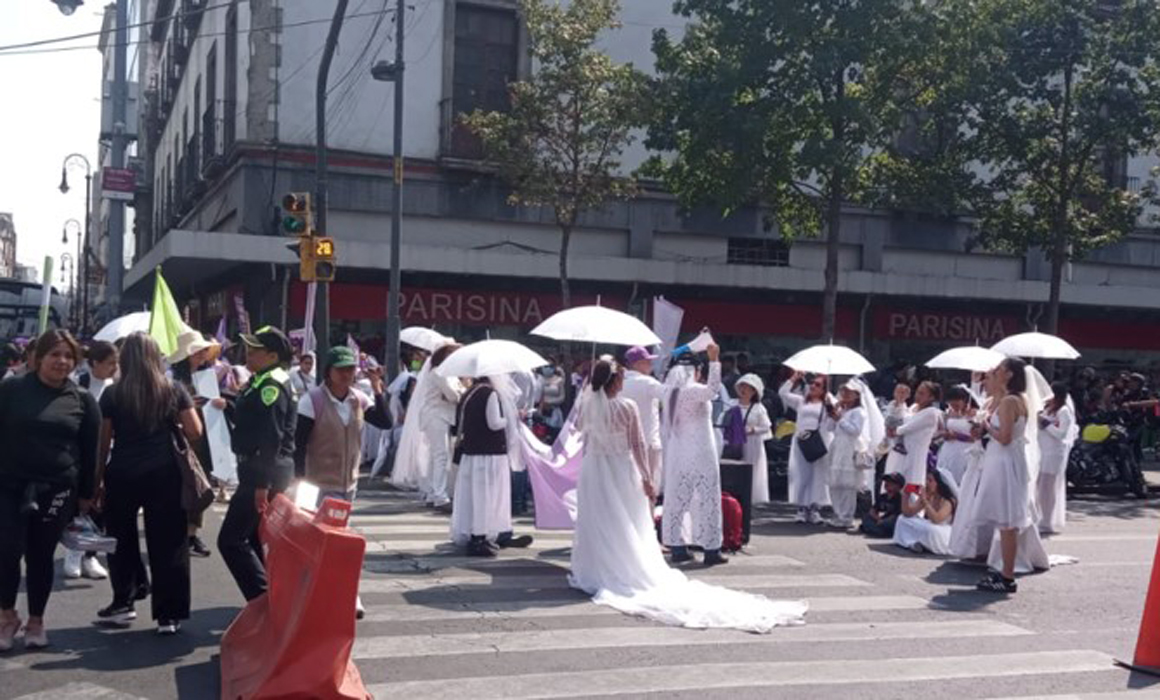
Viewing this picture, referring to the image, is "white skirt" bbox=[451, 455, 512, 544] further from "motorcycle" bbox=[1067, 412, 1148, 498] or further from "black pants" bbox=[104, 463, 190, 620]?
"motorcycle" bbox=[1067, 412, 1148, 498]

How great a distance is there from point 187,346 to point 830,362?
7288 mm

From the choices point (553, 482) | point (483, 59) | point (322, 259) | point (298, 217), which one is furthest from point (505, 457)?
point (483, 59)

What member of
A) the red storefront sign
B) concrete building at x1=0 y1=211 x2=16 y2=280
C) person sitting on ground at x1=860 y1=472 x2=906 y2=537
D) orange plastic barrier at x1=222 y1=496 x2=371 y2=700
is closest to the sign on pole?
orange plastic barrier at x1=222 y1=496 x2=371 y2=700

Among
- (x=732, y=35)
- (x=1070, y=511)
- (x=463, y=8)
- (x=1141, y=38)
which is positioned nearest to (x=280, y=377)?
(x=1070, y=511)

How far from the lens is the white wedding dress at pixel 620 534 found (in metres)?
9.05

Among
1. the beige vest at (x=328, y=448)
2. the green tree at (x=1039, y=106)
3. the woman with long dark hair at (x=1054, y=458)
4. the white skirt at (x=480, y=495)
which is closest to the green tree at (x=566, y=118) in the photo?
the green tree at (x=1039, y=106)

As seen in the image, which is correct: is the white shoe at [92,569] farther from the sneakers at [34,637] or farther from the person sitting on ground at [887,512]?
the person sitting on ground at [887,512]

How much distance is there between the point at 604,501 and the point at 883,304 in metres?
23.0

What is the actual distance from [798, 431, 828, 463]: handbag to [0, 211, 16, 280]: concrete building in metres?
128

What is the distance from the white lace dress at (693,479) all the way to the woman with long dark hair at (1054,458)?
5107 millimetres

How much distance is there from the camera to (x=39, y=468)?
23.1 feet

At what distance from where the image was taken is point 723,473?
1192 centimetres

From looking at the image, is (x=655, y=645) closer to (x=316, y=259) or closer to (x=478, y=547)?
(x=478, y=547)

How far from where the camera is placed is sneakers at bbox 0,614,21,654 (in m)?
7.08
